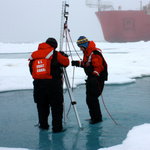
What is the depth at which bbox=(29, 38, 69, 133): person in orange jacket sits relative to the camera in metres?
3.16

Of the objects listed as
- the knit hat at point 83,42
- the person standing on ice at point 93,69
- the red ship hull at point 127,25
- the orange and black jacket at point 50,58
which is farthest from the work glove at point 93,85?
the red ship hull at point 127,25

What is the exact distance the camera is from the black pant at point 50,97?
3.22m

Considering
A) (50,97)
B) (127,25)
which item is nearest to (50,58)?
(50,97)

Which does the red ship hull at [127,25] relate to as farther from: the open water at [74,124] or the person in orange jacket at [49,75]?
the person in orange jacket at [49,75]

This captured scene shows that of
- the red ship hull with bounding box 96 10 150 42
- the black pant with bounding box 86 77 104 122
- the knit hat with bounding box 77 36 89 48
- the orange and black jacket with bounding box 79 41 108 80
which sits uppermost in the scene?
the red ship hull with bounding box 96 10 150 42

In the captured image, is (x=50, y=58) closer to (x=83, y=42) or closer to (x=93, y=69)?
(x=83, y=42)

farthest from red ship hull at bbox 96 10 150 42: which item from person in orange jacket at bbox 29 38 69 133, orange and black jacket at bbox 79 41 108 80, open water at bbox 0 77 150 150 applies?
person in orange jacket at bbox 29 38 69 133

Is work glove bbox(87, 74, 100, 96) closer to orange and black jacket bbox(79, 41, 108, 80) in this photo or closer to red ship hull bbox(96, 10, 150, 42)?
orange and black jacket bbox(79, 41, 108, 80)

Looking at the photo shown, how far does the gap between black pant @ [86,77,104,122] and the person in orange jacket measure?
559mm

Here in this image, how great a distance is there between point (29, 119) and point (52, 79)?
1.17 m

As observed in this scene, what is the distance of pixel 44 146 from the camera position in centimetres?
289

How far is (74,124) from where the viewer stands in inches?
147

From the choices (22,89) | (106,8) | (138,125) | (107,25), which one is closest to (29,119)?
(138,125)

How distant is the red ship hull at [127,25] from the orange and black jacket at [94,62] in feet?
121
